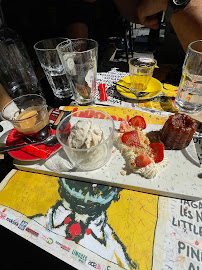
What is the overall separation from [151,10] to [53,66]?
606 millimetres

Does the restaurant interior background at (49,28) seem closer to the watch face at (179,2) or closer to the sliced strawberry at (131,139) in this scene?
the watch face at (179,2)

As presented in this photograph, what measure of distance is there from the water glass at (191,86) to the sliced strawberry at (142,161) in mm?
370

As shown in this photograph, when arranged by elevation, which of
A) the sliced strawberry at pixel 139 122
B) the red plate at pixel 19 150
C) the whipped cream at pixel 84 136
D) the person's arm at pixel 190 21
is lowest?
the sliced strawberry at pixel 139 122

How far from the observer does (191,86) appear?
714 millimetres

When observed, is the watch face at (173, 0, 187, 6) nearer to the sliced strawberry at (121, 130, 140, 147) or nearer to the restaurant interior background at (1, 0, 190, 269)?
the restaurant interior background at (1, 0, 190, 269)

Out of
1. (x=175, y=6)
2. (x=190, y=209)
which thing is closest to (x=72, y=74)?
(x=175, y=6)

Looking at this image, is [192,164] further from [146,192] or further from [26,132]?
[26,132]

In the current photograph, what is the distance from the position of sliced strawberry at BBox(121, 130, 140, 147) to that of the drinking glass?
12.7 inches

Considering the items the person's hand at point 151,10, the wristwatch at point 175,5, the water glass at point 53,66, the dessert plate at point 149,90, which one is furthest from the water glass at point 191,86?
the water glass at point 53,66

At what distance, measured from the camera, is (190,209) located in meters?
0.44

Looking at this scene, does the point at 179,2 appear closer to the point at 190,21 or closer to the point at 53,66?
the point at 190,21

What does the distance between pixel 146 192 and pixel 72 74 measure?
0.58m

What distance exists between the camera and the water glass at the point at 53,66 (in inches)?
30.7

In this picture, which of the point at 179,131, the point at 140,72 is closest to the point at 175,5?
the point at 140,72
